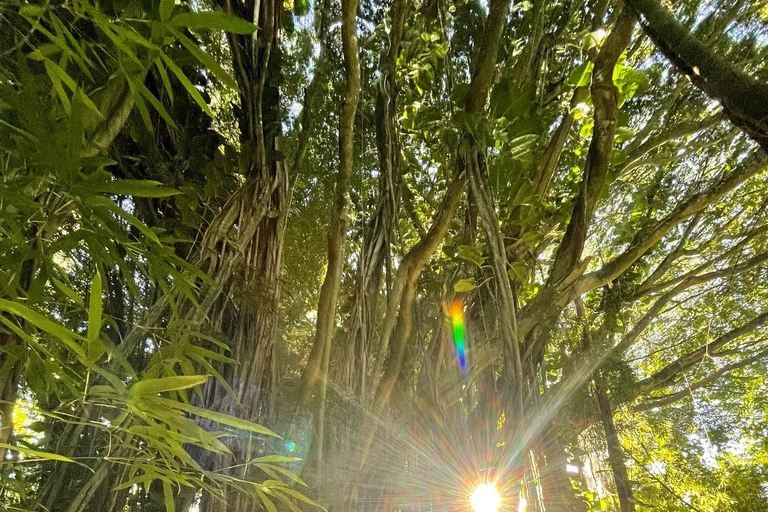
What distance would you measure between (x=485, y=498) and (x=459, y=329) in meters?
0.33

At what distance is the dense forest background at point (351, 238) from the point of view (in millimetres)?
431

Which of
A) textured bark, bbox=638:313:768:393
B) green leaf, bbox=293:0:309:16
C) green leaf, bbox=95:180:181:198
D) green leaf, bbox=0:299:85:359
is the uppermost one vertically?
green leaf, bbox=293:0:309:16

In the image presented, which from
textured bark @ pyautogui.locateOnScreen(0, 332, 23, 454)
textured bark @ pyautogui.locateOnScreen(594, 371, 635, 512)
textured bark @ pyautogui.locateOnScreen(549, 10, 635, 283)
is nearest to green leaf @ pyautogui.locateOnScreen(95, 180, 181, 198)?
textured bark @ pyautogui.locateOnScreen(0, 332, 23, 454)

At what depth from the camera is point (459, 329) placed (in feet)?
3.14

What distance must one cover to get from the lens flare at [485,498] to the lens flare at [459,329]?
226 mm

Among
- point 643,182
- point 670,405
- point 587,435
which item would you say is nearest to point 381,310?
point 587,435

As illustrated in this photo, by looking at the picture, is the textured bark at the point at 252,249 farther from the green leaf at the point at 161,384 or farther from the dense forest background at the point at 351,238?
the green leaf at the point at 161,384

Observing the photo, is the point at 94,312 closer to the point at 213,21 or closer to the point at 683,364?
the point at 213,21

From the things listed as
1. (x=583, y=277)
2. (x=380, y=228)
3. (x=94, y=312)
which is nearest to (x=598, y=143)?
(x=583, y=277)

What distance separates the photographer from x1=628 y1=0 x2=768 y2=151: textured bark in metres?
0.38

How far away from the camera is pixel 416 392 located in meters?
0.93

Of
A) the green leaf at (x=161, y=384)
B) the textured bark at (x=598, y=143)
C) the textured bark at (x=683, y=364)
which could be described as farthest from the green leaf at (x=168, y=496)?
the textured bark at (x=683, y=364)

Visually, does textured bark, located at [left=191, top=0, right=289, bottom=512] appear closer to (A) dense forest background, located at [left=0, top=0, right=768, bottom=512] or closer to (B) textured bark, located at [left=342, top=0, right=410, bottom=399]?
(A) dense forest background, located at [left=0, top=0, right=768, bottom=512]

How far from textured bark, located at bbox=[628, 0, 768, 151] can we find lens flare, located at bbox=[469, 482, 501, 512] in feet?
2.09
